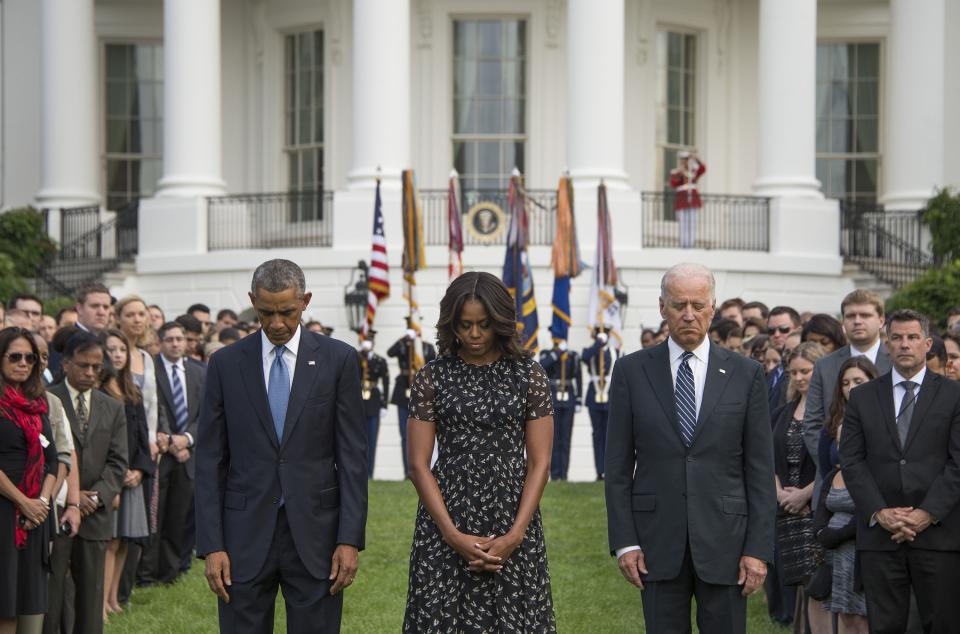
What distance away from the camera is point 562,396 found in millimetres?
22531

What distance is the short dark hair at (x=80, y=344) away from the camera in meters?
11.0

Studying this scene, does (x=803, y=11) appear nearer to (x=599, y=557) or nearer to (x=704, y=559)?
(x=599, y=557)

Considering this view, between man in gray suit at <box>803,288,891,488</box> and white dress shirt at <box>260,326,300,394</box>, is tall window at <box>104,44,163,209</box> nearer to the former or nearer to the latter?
man in gray suit at <box>803,288,891,488</box>

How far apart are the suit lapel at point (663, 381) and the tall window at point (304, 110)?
25.9m

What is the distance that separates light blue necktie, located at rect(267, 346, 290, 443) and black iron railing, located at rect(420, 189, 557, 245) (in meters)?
20.7

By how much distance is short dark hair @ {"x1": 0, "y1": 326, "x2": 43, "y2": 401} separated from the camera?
384 inches

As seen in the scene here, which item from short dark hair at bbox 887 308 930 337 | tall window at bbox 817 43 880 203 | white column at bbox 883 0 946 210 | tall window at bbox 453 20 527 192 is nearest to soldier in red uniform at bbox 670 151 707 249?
white column at bbox 883 0 946 210

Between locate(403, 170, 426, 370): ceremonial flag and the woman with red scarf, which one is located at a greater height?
locate(403, 170, 426, 370): ceremonial flag

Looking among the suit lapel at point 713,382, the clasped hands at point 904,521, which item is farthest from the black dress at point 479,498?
the clasped hands at point 904,521

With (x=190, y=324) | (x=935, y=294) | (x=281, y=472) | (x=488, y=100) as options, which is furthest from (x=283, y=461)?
(x=488, y=100)

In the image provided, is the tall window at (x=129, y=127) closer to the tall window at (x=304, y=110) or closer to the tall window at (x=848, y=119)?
the tall window at (x=304, y=110)

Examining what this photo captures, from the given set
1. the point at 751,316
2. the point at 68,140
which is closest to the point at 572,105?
the point at 68,140

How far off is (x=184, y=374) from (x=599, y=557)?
393cm

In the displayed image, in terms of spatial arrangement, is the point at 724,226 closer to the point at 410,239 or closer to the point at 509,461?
the point at 410,239
